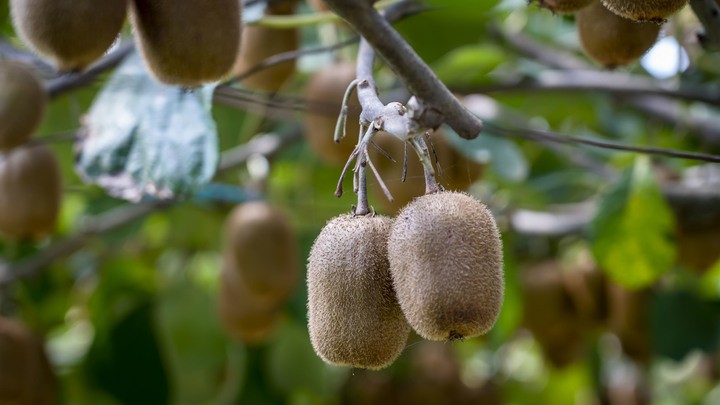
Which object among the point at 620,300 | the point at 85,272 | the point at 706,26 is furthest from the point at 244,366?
the point at 706,26

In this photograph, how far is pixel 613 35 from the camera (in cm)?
81

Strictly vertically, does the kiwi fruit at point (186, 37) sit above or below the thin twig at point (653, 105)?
above

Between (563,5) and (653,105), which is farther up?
(563,5)

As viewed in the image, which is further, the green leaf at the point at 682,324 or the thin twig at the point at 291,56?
the green leaf at the point at 682,324

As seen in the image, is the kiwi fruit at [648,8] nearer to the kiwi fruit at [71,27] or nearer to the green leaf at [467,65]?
the kiwi fruit at [71,27]

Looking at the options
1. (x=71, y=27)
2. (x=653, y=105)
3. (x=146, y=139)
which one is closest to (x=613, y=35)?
(x=71, y=27)

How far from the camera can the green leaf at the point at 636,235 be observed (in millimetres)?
1471

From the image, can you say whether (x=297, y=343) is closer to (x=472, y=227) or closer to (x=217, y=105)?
(x=217, y=105)

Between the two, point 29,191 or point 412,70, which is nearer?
point 412,70

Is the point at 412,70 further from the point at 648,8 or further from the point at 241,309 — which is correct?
the point at 241,309

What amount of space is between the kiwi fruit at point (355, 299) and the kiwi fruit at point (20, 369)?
0.95 m

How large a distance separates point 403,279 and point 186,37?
0.28 m

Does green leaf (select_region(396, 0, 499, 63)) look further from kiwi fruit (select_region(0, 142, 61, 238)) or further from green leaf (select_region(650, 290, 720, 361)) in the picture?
green leaf (select_region(650, 290, 720, 361))

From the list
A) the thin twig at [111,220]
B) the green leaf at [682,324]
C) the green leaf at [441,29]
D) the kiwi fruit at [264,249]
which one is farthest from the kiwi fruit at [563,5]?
the green leaf at [682,324]
